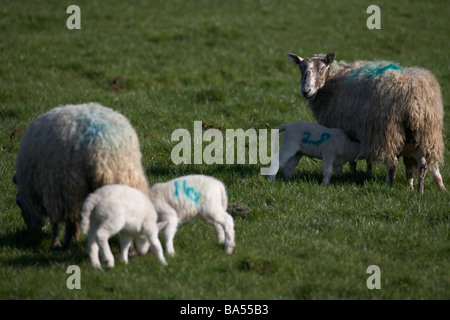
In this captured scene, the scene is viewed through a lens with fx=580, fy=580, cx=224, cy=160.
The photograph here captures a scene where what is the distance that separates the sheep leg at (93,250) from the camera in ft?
17.5

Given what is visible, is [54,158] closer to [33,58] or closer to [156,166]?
[156,166]

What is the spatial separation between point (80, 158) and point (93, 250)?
0.90m

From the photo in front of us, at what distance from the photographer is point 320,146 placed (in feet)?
27.2

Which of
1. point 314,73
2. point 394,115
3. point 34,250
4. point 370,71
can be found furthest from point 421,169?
point 34,250

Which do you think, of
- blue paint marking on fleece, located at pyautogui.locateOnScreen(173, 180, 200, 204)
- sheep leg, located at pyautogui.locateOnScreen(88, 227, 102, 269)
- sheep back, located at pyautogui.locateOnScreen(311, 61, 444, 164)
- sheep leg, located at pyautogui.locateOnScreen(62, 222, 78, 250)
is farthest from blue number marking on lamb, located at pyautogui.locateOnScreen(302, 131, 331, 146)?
sheep leg, located at pyautogui.locateOnScreen(88, 227, 102, 269)

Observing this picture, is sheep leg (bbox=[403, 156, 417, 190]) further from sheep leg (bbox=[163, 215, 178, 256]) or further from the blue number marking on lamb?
sheep leg (bbox=[163, 215, 178, 256])

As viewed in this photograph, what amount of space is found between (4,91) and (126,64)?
3063 mm

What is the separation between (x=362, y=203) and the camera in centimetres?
743

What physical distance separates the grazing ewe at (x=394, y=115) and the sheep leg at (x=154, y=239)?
3.72 metres

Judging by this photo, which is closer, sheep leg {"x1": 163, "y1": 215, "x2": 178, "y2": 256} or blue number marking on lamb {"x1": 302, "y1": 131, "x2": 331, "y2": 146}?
sheep leg {"x1": 163, "y1": 215, "x2": 178, "y2": 256}

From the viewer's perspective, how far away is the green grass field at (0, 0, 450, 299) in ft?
17.5

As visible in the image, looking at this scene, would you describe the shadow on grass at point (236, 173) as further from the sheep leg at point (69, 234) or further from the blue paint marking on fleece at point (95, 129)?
the blue paint marking on fleece at point (95, 129)

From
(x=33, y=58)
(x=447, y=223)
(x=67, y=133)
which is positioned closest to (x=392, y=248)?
(x=447, y=223)

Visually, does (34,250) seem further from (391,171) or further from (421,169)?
(421,169)
